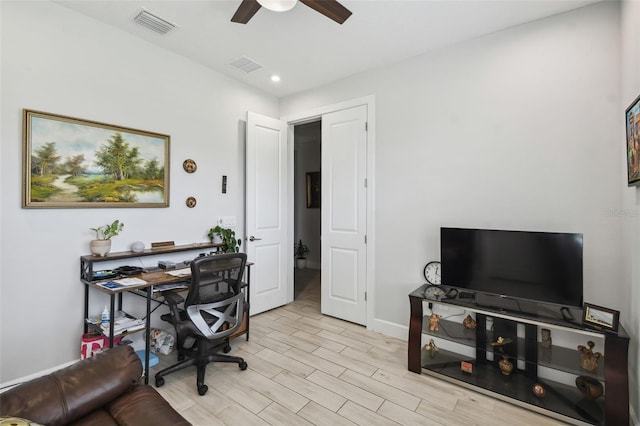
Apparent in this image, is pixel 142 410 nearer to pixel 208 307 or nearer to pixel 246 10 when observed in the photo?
pixel 208 307

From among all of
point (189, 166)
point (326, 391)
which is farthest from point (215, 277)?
point (189, 166)

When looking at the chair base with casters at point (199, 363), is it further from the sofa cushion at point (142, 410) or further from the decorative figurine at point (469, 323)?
the decorative figurine at point (469, 323)

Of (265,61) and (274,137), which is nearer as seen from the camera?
(265,61)

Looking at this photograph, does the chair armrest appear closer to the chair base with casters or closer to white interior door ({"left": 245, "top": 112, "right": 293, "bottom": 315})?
the chair base with casters

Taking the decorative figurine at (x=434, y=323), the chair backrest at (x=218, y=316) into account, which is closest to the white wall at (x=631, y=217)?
the decorative figurine at (x=434, y=323)

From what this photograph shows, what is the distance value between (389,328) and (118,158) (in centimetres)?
306

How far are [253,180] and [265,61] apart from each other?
1310 mm

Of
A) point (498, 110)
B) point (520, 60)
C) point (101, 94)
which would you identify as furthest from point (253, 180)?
point (520, 60)

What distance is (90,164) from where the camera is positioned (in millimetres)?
2475

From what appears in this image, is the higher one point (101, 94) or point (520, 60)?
point (520, 60)

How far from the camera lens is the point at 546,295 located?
2104 millimetres

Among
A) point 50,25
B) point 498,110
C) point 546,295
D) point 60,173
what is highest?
point 50,25

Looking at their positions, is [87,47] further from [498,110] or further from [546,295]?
[546,295]

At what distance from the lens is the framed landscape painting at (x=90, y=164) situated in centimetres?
221
